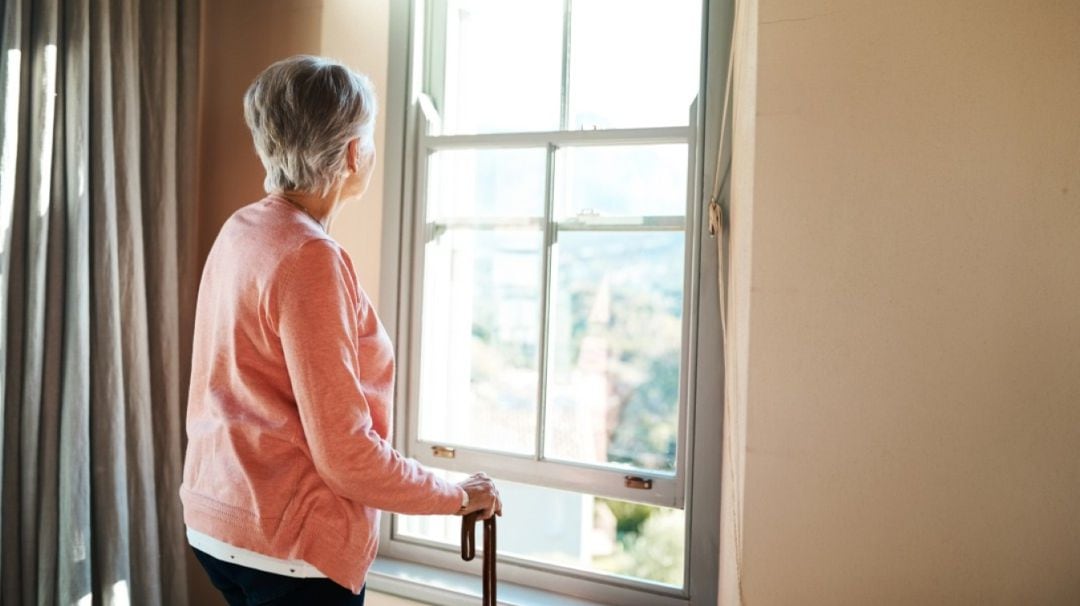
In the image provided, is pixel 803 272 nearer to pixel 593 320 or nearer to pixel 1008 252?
pixel 1008 252

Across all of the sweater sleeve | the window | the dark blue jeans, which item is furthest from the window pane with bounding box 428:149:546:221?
the dark blue jeans

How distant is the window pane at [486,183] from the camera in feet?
5.57

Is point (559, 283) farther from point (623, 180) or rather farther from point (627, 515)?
point (627, 515)

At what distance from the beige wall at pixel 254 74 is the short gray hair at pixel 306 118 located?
2.40ft

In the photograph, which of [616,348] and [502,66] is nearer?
[616,348]

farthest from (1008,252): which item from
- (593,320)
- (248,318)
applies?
(248,318)

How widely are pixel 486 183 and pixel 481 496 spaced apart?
859 mm

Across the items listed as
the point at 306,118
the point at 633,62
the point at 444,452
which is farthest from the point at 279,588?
the point at 633,62

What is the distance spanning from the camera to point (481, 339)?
5.84ft

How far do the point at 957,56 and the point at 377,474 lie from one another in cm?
104

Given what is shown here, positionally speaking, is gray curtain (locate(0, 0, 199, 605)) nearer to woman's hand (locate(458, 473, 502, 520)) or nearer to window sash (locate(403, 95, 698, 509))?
window sash (locate(403, 95, 698, 509))

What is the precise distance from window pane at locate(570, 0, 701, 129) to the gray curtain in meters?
0.95

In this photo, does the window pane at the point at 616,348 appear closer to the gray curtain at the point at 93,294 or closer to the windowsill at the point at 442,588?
the windowsill at the point at 442,588

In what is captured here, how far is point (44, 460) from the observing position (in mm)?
1474
